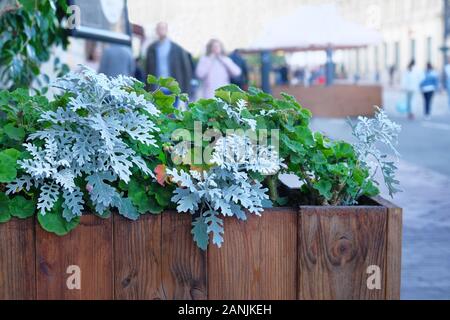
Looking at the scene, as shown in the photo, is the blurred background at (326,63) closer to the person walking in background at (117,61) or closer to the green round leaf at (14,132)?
the person walking in background at (117,61)

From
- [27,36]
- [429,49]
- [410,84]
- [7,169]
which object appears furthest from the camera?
[429,49]

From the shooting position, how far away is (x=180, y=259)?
Result: 7.23ft

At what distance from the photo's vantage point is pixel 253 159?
88.1 inches

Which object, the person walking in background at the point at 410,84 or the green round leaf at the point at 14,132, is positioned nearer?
the green round leaf at the point at 14,132

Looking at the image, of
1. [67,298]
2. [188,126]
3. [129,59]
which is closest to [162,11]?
[188,126]

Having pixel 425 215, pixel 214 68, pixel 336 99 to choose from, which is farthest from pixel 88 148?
pixel 336 99

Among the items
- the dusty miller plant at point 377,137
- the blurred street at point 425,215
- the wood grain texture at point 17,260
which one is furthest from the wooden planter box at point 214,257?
the blurred street at point 425,215

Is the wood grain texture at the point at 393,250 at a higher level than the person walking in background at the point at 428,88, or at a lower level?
lower

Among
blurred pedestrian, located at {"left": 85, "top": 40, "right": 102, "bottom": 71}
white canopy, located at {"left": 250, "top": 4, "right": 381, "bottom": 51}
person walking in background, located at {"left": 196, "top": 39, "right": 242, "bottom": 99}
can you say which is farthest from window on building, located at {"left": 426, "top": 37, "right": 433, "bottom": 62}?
person walking in background, located at {"left": 196, "top": 39, "right": 242, "bottom": 99}

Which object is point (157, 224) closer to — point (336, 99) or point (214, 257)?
point (214, 257)

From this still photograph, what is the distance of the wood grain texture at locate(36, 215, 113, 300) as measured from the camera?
218cm

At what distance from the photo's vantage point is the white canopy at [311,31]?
659 inches

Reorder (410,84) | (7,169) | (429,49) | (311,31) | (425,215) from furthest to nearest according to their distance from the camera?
(429,49), (410,84), (311,31), (425,215), (7,169)

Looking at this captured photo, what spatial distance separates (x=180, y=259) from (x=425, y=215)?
5.20 meters
